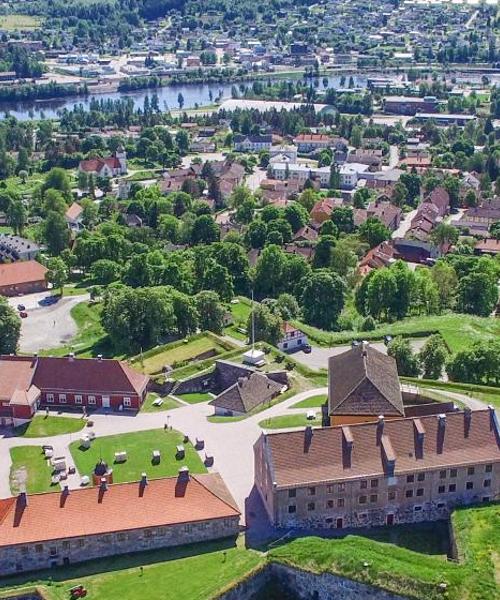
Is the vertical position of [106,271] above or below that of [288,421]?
below

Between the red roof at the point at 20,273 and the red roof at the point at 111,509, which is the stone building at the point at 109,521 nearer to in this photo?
the red roof at the point at 111,509

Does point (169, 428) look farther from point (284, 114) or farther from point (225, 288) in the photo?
point (284, 114)

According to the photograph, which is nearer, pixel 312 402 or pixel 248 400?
pixel 248 400

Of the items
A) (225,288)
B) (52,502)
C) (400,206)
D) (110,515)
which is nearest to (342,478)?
(110,515)

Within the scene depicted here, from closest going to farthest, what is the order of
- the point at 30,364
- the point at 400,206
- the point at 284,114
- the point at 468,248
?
the point at 30,364 < the point at 468,248 < the point at 400,206 < the point at 284,114

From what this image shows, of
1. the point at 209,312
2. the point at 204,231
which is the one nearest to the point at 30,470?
the point at 209,312

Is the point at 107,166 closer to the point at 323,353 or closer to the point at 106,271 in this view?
the point at 106,271
